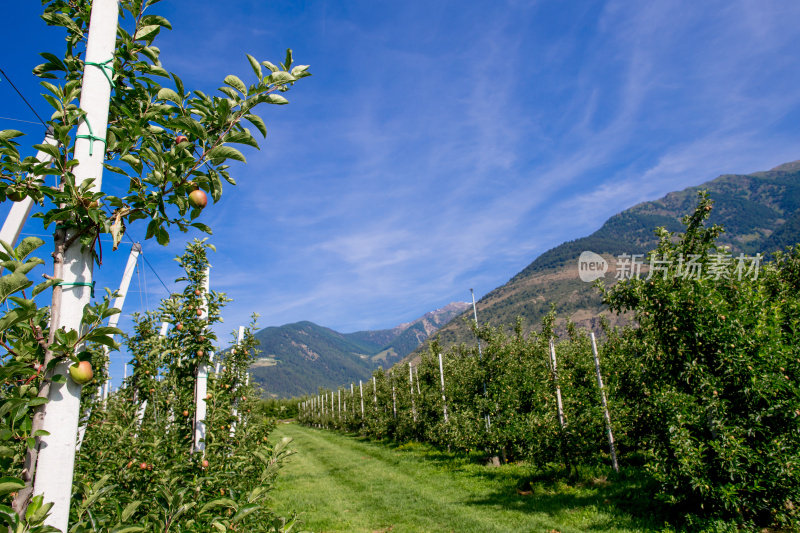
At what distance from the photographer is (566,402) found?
10.9 metres

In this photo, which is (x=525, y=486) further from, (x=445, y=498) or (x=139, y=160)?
(x=139, y=160)

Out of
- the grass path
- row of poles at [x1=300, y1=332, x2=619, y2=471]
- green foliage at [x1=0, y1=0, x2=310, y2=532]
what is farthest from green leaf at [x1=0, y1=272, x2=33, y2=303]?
row of poles at [x1=300, y1=332, x2=619, y2=471]

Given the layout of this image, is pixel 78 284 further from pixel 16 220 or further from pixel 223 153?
pixel 16 220

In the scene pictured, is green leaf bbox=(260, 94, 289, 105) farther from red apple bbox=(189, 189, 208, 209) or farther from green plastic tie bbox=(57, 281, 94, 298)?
green plastic tie bbox=(57, 281, 94, 298)

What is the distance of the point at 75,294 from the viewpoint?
1433mm

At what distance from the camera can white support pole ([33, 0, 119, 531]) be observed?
1.30 m

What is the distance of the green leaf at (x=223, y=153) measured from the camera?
1575 millimetres

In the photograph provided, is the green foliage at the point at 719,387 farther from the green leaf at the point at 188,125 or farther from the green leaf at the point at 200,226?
the green leaf at the point at 188,125

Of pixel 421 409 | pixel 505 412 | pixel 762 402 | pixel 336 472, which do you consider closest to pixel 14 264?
pixel 762 402

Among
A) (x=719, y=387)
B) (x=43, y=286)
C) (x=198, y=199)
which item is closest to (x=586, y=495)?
(x=719, y=387)

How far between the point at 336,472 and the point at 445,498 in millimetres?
6576

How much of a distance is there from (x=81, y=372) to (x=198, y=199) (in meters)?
0.73

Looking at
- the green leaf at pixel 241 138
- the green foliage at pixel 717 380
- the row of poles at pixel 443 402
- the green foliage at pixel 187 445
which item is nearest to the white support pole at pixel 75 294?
the green leaf at pixel 241 138

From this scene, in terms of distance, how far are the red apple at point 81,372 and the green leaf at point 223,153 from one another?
2.83 feet
